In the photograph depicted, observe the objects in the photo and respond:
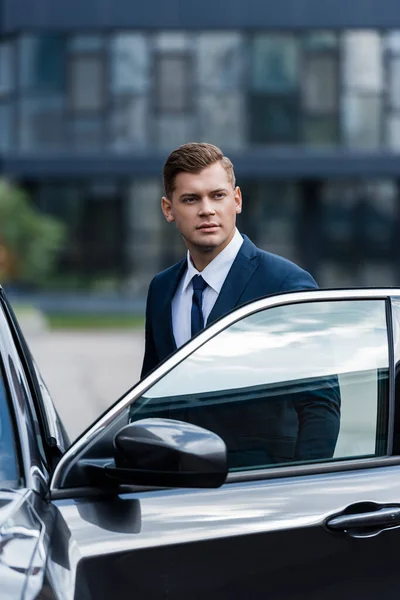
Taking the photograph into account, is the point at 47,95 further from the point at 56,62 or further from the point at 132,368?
the point at 132,368

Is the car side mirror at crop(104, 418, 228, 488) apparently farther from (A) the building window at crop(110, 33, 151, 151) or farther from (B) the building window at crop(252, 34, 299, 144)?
(B) the building window at crop(252, 34, 299, 144)

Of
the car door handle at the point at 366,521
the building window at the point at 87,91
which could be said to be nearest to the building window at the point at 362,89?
the building window at the point at 87,91

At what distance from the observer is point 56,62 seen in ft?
102

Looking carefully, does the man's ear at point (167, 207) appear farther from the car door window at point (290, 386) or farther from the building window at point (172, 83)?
the building window at point (172, 83)

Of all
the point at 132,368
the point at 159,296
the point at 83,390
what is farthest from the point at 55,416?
the point at 132,368

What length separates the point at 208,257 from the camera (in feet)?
10.1

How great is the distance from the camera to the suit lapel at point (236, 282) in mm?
2994

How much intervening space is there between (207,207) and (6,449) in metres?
0.82

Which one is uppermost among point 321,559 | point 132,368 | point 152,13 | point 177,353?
point 152,13

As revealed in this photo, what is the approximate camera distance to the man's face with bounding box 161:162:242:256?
114 inches

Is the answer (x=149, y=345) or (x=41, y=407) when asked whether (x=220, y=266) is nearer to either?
(x=149, y=345)

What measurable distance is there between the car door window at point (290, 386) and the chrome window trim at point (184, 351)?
0.02m

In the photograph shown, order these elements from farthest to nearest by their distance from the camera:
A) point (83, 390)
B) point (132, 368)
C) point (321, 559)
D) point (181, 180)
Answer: point (132, 368)
point (83, 390)
point (181, 180)
point (321, 559)

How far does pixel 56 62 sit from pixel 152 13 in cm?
281
